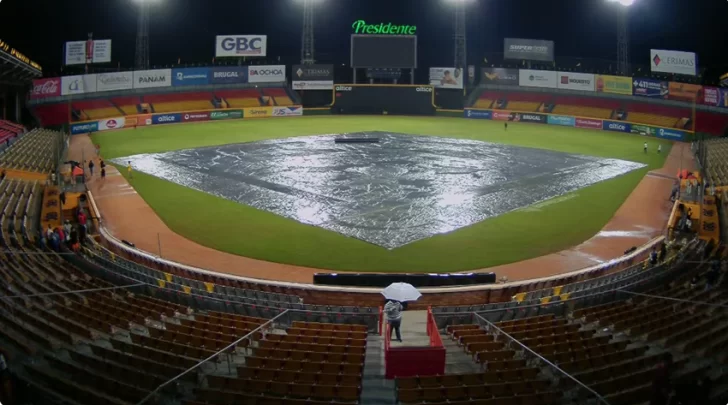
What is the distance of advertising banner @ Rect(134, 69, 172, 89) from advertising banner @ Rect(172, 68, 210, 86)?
31.4 inches

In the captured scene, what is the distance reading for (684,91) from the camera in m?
67.8

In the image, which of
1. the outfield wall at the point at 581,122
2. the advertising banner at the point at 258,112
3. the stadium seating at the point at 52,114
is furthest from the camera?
the advertising banner at the point at 258,112

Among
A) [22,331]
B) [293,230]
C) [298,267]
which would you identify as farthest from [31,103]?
[22,331]

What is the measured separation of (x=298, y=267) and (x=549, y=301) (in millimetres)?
9975

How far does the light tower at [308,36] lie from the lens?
75625mm

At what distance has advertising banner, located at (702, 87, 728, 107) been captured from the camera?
63.9 metres

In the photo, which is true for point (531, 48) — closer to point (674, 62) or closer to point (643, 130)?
point (674, 62)

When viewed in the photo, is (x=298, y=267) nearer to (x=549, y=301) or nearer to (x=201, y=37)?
(x=549, y=301)

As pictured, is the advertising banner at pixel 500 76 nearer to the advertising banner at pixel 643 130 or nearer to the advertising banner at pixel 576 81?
the advertising banner at pixel 576 81

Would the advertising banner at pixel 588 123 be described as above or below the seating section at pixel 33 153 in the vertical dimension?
above

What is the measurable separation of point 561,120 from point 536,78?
7335mm

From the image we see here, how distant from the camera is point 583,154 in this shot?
52031 mm

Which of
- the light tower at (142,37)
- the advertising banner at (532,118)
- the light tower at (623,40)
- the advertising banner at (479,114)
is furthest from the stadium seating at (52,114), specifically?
the light tower at (623,40)

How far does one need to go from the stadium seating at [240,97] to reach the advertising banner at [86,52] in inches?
556
